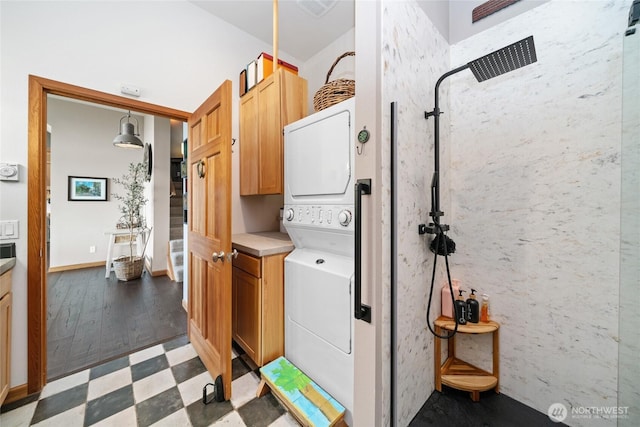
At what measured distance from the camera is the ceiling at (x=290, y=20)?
2.11 m

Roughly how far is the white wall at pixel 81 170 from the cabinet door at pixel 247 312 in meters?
4.38

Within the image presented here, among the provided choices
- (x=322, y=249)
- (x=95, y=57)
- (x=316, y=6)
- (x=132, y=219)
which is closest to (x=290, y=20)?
(x=316, y=6)

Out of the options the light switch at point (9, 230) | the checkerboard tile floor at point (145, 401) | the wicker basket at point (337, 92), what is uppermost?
the wicker basket at point (337, 92)

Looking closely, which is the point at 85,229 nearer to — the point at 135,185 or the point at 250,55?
the point at 135,185

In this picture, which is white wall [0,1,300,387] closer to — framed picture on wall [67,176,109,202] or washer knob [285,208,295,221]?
washer knob [285,208,295,221]

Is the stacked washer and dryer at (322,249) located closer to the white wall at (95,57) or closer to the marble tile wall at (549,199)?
the marble tile wall at (549,199)

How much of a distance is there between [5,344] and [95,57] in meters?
1.94

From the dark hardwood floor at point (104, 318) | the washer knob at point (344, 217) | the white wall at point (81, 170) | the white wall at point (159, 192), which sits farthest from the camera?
the white wall at point (81, 170)

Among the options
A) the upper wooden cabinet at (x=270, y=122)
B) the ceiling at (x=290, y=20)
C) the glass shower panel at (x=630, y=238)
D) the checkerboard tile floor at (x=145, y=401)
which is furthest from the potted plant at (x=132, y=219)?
the glass shower panel at (x=630, y=238)

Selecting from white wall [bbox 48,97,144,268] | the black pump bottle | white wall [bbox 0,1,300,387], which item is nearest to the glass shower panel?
the black pump bottle

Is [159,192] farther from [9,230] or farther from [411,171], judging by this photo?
[411,171]

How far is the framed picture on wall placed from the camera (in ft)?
14.4

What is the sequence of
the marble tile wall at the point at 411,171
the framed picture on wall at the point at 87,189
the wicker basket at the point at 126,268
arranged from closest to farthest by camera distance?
the marble tile wall at the point at 411,171 → the wicker basket at the point at 126,268 → the framed picture on wall at the point at 87,189

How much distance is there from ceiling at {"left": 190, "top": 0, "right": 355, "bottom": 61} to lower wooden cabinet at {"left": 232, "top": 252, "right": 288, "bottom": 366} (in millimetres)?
2168
